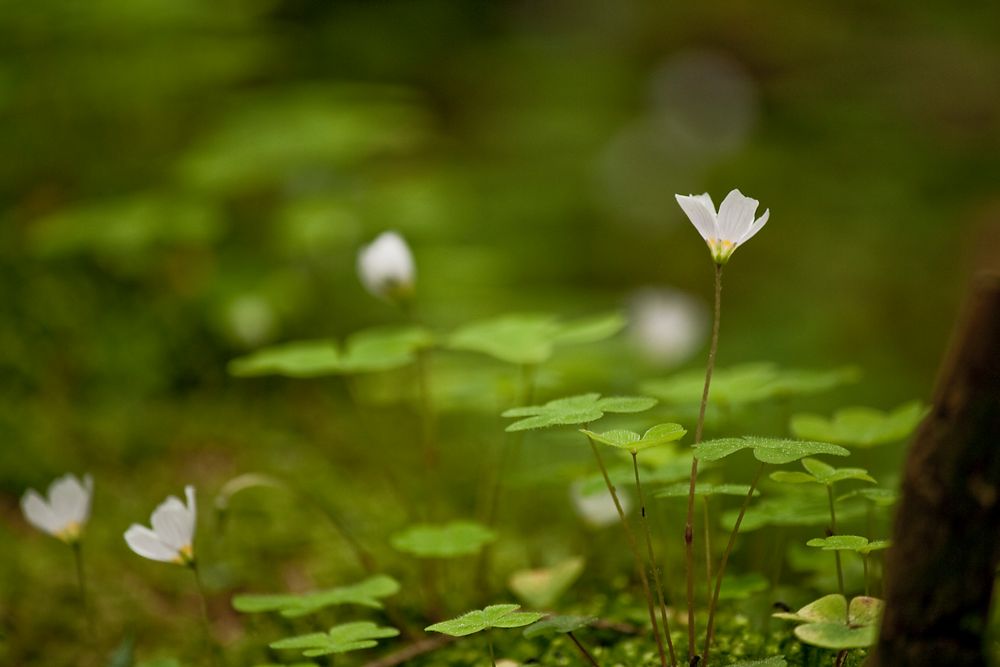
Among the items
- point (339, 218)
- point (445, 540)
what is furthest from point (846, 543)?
point (339, 218)

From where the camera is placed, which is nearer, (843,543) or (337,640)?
(843,543)

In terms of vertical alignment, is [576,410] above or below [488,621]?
above

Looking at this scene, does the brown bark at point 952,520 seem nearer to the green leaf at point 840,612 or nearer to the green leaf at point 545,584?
the green leaf at point 840,612

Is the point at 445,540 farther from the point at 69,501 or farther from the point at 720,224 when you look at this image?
the point at 720,224

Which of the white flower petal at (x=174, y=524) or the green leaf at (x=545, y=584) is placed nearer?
the white flower petal at (x=174, y=524)

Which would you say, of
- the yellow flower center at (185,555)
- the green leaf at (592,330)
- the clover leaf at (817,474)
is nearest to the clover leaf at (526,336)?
the green leaf at (592,330)

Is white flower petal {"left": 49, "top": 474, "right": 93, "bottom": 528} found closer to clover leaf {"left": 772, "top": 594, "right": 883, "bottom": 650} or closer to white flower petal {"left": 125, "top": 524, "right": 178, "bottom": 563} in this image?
white flower petal {"left": 125, "top": 524, "right": 178, "bottom": 563}

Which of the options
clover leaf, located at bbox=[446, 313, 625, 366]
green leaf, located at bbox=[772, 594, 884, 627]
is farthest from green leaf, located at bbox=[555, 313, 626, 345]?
green leaf, located at bbox=[772, 594, 884, 627]
